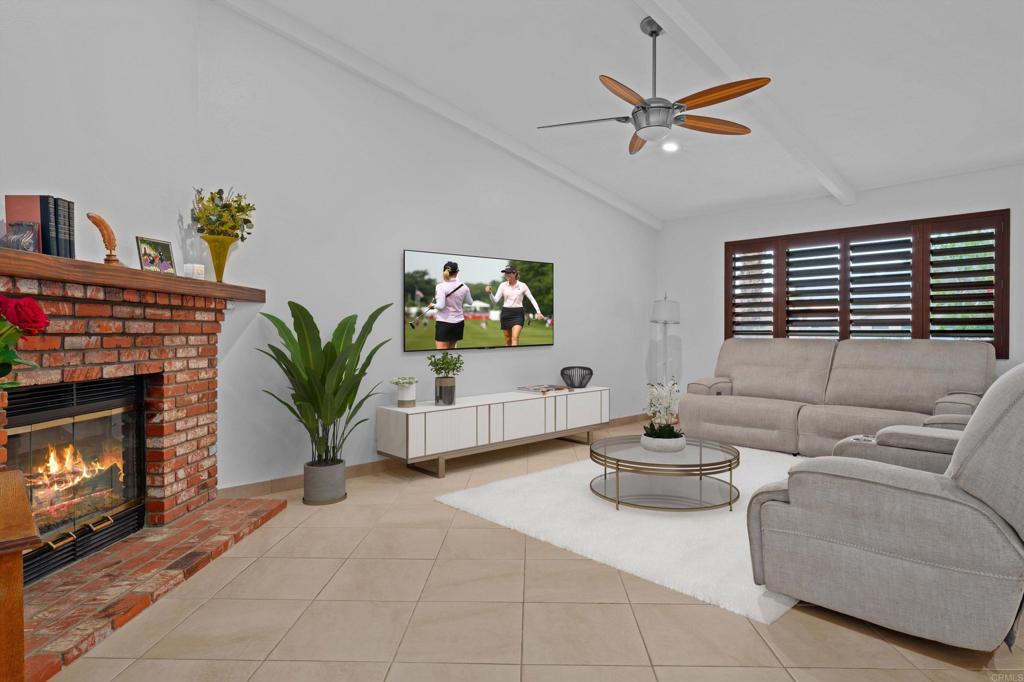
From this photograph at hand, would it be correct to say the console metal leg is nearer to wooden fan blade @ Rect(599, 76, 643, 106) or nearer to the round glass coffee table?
the round glass coffee table

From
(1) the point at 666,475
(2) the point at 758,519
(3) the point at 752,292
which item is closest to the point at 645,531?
(1) the point at 666,475

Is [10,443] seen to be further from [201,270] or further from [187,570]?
[201,270]

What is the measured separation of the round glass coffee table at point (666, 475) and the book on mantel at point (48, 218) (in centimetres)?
280

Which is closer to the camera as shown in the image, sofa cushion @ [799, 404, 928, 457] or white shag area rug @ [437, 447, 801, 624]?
white shag area rug @ [437, 447, 801, 624]

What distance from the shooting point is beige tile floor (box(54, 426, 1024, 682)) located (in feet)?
6.16

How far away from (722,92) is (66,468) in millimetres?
3610

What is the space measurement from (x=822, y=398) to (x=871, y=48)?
300 cm

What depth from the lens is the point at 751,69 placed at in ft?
11.9

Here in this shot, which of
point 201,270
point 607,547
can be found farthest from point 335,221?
point 607,547

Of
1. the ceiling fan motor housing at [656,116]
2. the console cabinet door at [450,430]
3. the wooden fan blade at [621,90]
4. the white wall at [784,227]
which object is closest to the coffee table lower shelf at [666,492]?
the console cabinet door at [450,430]

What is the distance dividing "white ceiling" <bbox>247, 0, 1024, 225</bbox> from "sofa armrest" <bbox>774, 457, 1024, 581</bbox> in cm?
242

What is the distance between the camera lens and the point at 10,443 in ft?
7.65

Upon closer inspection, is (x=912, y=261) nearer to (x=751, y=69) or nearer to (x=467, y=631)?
(x=751, y=69)

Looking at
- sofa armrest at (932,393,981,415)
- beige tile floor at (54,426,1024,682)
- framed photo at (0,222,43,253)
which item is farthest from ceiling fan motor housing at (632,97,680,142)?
sofa armrest at (932,393,981,415)
